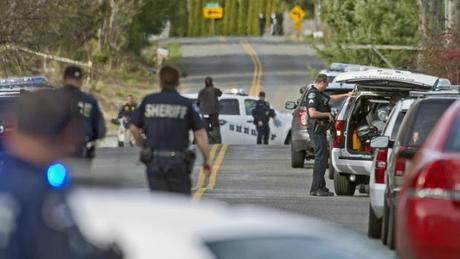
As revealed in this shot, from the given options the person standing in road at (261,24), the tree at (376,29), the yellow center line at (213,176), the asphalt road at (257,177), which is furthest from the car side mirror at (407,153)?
the person standing in road at (261,24)

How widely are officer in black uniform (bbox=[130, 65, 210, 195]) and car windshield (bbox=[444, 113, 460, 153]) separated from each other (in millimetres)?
2425

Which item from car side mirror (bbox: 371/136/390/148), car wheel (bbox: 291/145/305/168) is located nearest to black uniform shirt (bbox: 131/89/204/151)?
car side mirror (bbox: 371/136/390/148)

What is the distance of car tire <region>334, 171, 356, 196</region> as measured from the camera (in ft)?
71.9

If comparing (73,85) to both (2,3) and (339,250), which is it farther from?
(2,3)

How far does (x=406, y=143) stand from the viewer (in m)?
14.8

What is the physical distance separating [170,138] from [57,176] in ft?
16.7

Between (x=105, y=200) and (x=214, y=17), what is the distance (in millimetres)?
102711

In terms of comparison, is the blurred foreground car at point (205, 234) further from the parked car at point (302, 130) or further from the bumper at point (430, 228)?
the parked car at point (302, 130)

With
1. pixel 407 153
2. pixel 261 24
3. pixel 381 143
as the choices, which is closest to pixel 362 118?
pixel 381 143

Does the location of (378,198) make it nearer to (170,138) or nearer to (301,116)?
(170,138)

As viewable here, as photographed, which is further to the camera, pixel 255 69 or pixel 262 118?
pixel 255 69

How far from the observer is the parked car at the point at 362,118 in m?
21.3

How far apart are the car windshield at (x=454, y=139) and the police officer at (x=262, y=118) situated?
2637cm

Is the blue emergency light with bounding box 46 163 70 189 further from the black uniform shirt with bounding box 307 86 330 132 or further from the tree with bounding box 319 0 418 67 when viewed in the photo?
the tree with bounding box 319 0 418 67
